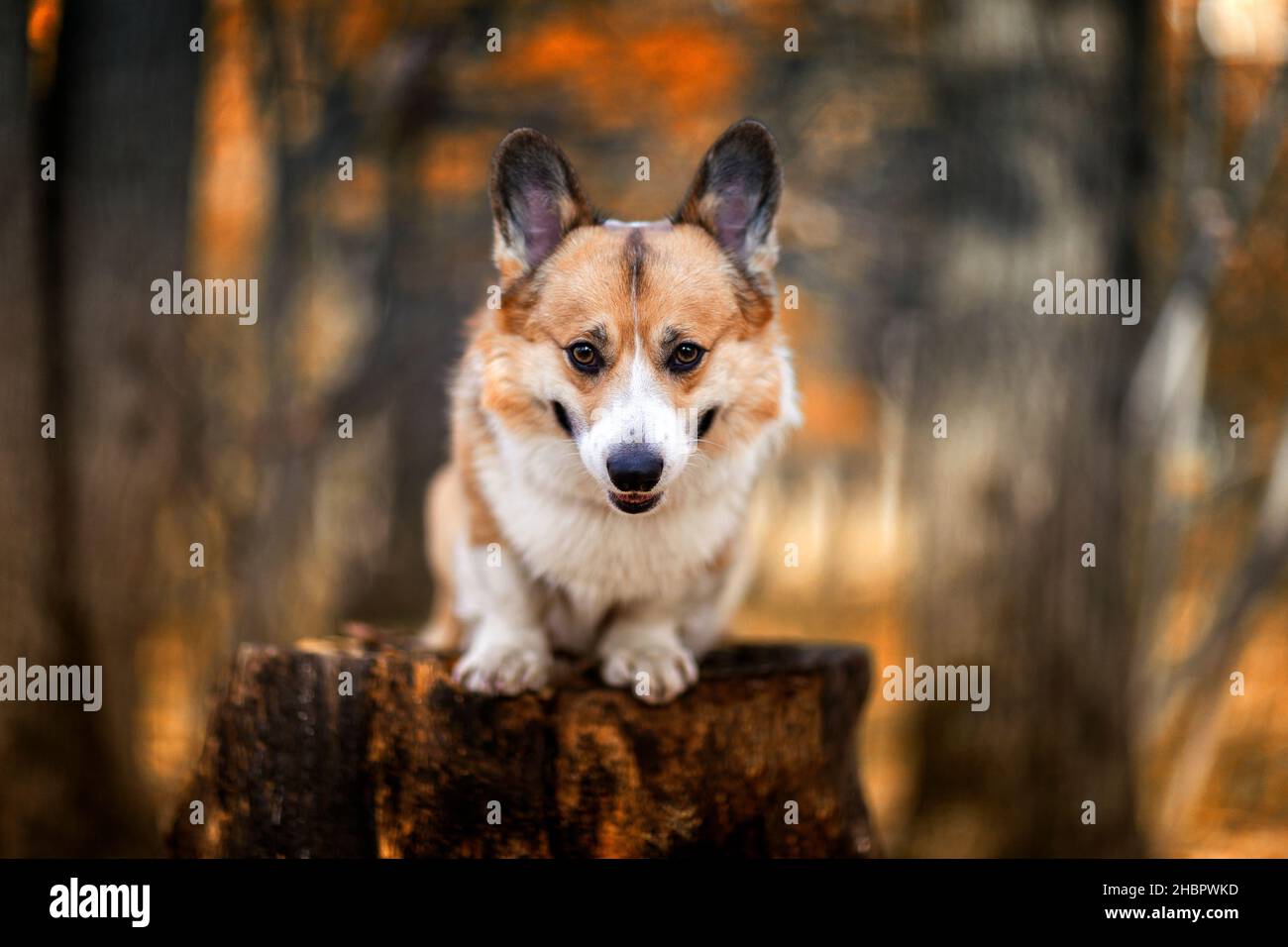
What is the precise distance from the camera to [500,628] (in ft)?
12.8

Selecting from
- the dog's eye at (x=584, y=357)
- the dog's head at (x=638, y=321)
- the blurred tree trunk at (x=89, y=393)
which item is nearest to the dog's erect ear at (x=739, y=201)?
the dog's head at (x=638, y=321)

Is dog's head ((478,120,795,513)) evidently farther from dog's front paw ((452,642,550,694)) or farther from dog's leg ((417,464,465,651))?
dog's leg ((417,464,465,651))

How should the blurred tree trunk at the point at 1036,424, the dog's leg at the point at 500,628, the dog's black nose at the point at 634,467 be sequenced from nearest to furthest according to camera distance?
the dog's black nose at the point at 634,467 → the dog's leg at the point at 500,628 → the blurred tree trunk at the point at 1036,424

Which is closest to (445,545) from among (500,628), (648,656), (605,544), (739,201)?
(500,628)

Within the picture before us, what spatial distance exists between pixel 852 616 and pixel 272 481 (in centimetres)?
734

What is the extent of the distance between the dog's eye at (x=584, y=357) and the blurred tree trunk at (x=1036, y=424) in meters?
3.46

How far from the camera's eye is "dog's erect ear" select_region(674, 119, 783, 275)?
3795 millimetres

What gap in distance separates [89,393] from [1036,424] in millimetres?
5384

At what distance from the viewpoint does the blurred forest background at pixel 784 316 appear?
6395 millimetres

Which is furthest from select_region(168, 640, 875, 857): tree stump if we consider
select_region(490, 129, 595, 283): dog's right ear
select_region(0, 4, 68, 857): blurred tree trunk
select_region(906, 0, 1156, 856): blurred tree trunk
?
select_region(0, 4, 68, 857): blurred tree trunk

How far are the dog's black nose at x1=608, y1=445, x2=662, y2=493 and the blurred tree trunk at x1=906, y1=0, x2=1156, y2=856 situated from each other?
362 cm

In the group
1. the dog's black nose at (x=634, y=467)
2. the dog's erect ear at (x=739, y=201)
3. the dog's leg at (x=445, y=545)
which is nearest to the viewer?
the dog's black nose at (x=634, y=467)

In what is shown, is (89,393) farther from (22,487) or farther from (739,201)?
(739,201)

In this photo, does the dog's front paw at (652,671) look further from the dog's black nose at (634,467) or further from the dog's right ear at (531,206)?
the dog's right ear at (531,206)
